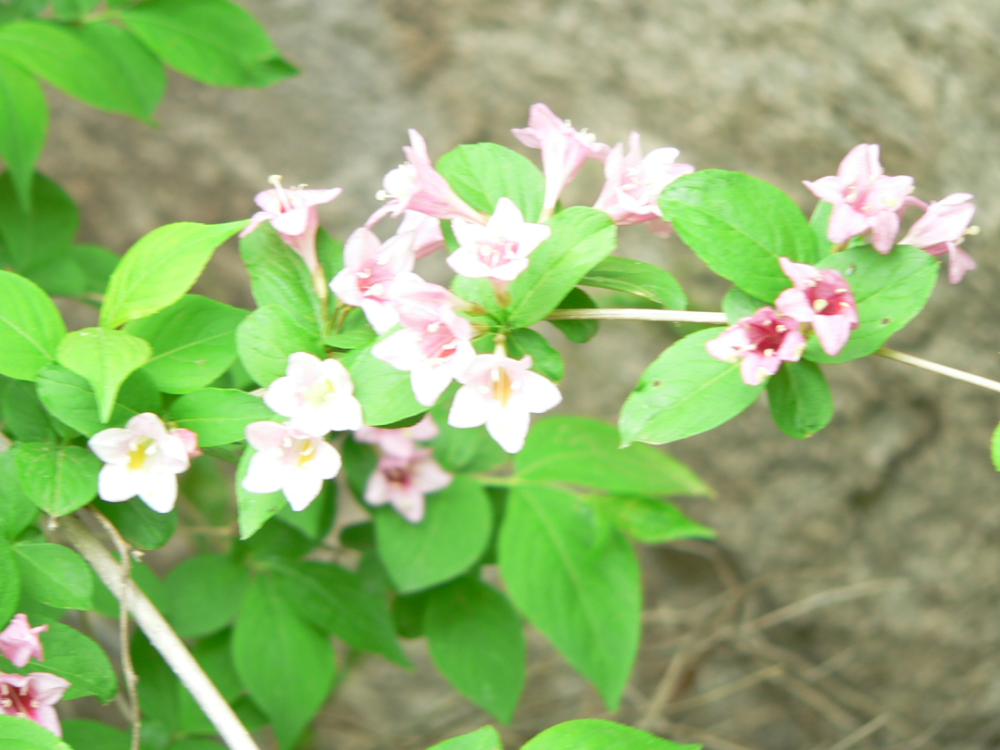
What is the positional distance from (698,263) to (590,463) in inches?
27.1

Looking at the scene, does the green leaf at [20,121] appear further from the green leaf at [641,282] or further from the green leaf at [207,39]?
the green leaf at [641,282]

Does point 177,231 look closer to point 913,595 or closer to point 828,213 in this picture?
point 828,213

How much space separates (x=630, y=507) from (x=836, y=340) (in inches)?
23.1

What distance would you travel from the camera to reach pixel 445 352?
1.73 ft

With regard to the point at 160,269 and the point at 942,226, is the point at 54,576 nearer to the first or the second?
the point at 160,269

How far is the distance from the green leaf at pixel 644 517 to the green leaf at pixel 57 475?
2.04ft

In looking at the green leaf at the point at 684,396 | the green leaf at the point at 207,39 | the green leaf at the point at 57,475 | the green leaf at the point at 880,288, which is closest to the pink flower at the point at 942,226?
the green leaf at the point at 880,288

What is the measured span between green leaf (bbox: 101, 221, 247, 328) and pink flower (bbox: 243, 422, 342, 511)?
117 millimetres

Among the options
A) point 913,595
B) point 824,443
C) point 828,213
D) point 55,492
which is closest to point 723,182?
point 828,213

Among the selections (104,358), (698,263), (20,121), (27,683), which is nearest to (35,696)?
(27,683)

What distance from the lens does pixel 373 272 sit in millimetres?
600

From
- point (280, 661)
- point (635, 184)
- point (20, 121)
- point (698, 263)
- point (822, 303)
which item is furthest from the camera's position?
point (698, 263)

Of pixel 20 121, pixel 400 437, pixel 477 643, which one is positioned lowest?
pixel 477 643

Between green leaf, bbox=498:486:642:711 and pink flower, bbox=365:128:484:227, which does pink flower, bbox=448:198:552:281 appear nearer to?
pink flower, bbox=365:128:484:227
